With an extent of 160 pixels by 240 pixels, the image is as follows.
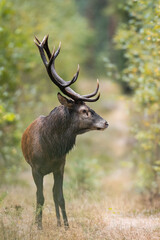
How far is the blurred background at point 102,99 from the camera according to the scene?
10.1 m

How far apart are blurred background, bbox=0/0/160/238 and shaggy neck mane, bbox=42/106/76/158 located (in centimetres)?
98

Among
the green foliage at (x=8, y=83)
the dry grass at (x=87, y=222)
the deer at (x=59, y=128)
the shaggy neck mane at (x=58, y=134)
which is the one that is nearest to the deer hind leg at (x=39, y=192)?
the deer at (x=59, y=128)

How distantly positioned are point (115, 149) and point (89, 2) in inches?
900

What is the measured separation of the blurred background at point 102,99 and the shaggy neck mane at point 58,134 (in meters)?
0.98

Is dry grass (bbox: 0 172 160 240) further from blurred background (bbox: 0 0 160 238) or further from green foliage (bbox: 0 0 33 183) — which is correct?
green foliage (bbox: 0 0 33 183)

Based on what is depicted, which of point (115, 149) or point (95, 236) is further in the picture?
point (115, 149)

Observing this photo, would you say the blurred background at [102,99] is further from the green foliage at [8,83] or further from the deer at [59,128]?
the deer at [59,128]

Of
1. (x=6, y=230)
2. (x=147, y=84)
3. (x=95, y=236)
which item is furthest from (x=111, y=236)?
(x=147, y=84)

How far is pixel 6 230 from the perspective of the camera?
528 centimetres

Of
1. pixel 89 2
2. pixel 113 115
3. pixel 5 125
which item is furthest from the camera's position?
pixel 89 2

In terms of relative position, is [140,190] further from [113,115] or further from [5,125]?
[113,115]

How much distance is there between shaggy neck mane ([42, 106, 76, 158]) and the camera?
586 centimetres

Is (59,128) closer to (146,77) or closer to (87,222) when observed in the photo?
(87,222)

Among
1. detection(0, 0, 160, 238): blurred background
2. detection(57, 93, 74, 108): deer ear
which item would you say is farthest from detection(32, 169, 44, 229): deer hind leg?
detection(57, 93, 74, 108): deer ear
